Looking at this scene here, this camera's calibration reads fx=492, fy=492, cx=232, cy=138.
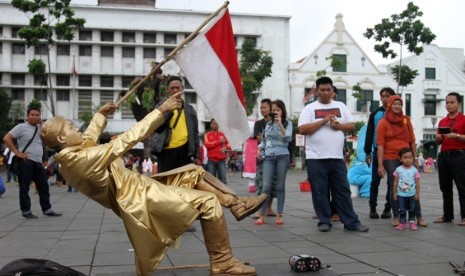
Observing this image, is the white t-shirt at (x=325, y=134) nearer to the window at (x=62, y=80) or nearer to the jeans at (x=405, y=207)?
the jeans at (x=405, y=207)

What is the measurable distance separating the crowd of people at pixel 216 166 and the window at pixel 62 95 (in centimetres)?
4143

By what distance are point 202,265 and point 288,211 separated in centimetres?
506

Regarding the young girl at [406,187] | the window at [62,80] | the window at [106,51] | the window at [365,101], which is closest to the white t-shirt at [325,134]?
the young girl at [406,187]

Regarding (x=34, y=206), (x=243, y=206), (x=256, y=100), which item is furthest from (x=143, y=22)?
(x=243, y=206)

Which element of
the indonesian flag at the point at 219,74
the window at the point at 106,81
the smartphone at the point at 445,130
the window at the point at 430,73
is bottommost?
the smartphone at the point at 445,130

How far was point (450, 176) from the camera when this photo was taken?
7582 mm

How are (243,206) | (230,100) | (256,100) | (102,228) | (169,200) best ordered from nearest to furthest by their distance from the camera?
(169,200)
(243,206)
(230,100)
(102,228)
(256,100)

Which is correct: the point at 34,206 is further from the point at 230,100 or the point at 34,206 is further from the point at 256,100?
the point at 256,100

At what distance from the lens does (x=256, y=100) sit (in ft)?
159

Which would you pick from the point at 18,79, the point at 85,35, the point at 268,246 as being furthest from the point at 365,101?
the point at 268,246

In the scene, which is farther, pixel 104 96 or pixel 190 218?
pixel 104 96

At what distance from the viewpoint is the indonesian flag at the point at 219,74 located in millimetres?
5418

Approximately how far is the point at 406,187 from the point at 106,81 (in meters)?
46.8

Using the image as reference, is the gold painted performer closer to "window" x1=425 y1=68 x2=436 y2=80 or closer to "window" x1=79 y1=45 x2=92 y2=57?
"window" x1=79 y1=45 x2=92 y2=57
